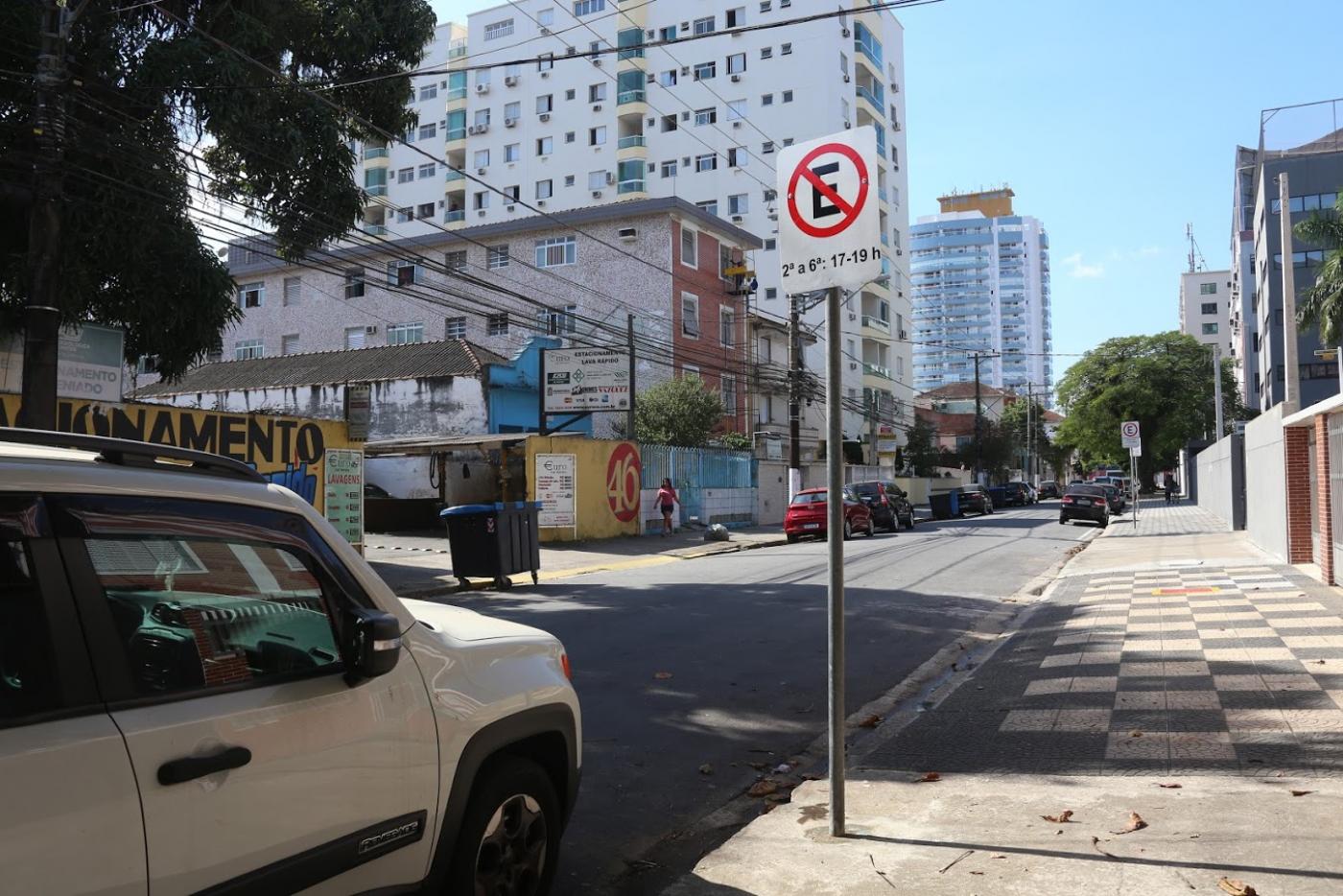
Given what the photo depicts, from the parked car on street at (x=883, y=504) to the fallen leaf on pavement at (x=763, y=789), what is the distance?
81.0 feet

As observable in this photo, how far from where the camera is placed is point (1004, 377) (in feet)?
650

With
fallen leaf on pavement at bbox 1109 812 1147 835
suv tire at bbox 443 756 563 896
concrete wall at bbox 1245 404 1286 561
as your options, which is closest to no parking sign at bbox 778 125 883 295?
suv tire at bbox 443 756 563 896

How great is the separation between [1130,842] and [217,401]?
3783 cm

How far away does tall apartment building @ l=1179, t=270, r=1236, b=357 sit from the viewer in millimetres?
118312

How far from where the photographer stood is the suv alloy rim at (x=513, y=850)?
10.9 feet

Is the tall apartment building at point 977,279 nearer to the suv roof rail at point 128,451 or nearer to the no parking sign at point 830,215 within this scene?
the no parking sign at point 830,215

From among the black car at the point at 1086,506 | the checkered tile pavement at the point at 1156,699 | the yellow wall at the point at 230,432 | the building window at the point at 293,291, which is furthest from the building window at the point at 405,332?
the checkered tile pavement at the point at 1156,699

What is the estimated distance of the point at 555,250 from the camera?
43500mm

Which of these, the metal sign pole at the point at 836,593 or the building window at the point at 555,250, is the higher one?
the building window at the point at 555,250

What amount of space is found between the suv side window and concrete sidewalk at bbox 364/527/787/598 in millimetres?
11482

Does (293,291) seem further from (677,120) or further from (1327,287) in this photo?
(1327,287)

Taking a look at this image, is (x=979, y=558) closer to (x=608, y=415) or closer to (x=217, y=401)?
(x=608, y=415)

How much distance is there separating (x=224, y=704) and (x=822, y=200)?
3.32m

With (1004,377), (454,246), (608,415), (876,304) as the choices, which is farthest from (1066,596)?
(1004,377)
